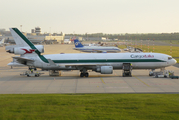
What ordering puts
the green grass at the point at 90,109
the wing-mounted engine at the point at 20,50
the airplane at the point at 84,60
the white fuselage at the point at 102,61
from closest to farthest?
the green grass at the point at 90,109, the wing-mounted engine at the point at 20,50, the airplane at the point at 84,60, the white fuselage at the point at 102,61

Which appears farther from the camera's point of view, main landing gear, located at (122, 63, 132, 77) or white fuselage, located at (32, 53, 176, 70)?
white fuselage, located at (32, 53, 176, 70)

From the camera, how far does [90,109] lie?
17.4 meters

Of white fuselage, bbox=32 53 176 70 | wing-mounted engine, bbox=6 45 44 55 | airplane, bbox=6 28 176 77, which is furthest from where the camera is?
white fuselage, bbox=32 53 176 70

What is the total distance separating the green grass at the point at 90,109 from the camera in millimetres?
15773

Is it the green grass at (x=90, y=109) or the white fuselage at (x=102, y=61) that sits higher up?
the white fuselage at (x=102, y=61)

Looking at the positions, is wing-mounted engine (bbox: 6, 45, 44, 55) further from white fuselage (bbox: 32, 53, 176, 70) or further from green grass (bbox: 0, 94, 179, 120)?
green grass (bbox: 0, 94, 179, 120)

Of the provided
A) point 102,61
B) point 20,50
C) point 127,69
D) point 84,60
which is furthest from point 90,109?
point 20,50

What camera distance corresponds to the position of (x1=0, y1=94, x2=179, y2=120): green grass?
51.8ft

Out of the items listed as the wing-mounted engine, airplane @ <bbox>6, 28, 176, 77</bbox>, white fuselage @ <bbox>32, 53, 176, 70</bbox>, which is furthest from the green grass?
the wing-mounted engine

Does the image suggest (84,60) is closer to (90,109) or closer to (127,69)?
(127,69)

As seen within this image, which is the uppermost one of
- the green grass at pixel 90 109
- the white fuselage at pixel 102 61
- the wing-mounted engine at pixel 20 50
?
the wing-mounted engine at pixel 20 50

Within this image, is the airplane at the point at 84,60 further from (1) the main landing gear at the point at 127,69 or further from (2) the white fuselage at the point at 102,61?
(1) the main landing gear at the point at 127,69

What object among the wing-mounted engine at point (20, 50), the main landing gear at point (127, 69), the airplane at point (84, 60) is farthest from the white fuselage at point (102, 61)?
the wing-mounted engine at point (20, 50)

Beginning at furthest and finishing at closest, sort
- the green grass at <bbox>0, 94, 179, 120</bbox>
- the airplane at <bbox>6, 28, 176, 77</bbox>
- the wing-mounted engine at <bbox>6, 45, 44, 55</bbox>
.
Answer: the airplane at <bbox>6, 28, 176, 77</bbox>
the wing-mounted engine at <bbox>6, 45, 44, 55</bbox>
the green grass at <bbox>0, 94, 179, 120</bbox>
